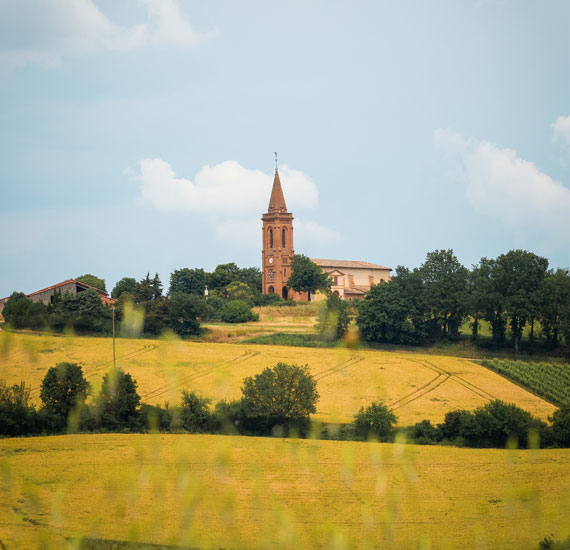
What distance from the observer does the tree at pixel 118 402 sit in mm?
38000

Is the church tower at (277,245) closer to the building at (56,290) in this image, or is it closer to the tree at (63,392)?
the building at (56,290)

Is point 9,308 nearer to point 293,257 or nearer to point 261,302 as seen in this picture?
point 261,302

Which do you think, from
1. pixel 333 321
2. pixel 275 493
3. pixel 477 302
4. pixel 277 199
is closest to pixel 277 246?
pixel 277 199

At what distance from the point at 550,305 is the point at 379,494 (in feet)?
137

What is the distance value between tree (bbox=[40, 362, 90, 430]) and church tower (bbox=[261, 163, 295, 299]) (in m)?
63.6

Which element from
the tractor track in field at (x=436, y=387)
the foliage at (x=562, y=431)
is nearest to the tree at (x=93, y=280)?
the tractor track in field at (x=436, y=387)

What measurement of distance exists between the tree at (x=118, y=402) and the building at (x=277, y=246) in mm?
63051

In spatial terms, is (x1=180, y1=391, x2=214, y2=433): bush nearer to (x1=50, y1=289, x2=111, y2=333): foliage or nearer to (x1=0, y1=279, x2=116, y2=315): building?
(x1=50, y1=289, x2=111, y2=333): foliage

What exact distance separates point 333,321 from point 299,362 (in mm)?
12145

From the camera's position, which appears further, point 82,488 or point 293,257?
point 293,257

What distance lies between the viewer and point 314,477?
29.2 meters

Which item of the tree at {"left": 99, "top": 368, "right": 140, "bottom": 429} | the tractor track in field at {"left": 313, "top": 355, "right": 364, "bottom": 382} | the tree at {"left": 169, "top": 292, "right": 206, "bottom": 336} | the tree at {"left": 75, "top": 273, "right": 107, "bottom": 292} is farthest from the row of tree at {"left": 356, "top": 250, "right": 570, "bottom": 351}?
the tree at {"left": 75, "top": 273, "right": 107, "bottom": 292}

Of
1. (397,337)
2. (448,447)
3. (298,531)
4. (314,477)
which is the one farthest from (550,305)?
(298,531)

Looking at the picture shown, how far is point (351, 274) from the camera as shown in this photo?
114 m
